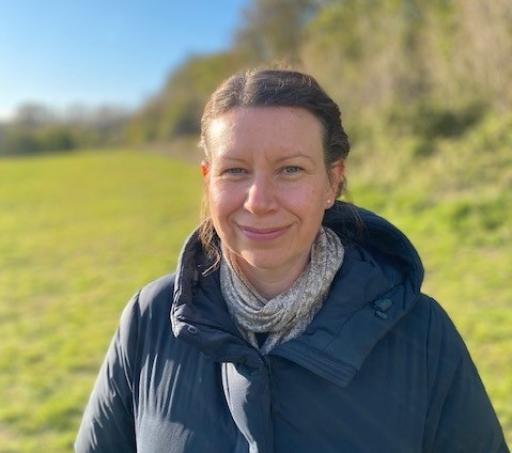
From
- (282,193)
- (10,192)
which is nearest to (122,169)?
(10,192)

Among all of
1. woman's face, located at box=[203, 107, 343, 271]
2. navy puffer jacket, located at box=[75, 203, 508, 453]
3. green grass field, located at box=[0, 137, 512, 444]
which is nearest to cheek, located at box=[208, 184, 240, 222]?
woman's face, located at box=[203, 107, 343, 271]

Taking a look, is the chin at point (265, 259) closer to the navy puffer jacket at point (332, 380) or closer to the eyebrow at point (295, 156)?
the navy puffer jacket at point (332, 380)

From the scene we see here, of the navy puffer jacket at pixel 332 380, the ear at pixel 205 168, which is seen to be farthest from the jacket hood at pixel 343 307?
the ear at pixel 205 168

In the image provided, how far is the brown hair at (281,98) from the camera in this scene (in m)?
1.57

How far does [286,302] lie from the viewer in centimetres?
166

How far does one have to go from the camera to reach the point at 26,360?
5.59 m

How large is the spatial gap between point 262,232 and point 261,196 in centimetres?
10

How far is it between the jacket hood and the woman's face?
0.15 meters

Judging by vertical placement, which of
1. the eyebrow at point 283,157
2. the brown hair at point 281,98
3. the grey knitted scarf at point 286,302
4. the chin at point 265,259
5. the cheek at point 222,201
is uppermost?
the brown hair at point 281,98

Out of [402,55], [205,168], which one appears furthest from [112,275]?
[402,55]

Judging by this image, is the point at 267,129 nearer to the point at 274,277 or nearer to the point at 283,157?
the point at 283,157

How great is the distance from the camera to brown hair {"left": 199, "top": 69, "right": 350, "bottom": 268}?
1.57 meters

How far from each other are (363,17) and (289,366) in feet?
69.4

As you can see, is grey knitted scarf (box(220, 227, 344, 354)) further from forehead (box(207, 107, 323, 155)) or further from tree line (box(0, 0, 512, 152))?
tree line (box(0, 0, 512, 152))
